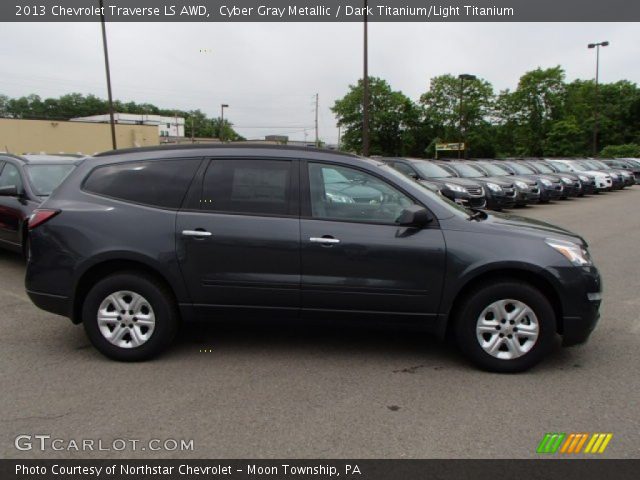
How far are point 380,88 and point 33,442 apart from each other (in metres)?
69.8

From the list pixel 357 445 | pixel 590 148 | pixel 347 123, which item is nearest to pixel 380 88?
pixel 347 123

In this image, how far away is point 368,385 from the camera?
3.91 metres

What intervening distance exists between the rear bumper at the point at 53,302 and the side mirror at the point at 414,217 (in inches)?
110

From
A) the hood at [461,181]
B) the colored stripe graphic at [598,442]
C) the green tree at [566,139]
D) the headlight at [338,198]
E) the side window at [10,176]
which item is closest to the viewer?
the colored stripe graphic at [598,442]

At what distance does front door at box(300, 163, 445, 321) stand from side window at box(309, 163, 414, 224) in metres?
0.01

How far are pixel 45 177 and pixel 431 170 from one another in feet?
34.2

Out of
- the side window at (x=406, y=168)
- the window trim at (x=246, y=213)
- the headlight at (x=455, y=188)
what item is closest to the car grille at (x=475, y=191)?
the headlight at (x=455, y=188)

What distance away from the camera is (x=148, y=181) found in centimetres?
448

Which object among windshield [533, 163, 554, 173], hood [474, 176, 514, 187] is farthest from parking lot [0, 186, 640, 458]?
windshield [533, 163, 554, 173]

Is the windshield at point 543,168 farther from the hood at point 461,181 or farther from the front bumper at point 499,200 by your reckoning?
the hood at point 461,181

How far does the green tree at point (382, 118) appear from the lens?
68.2 m

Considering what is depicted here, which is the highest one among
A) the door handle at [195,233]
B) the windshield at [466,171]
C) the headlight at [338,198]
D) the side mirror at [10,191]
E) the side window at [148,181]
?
the side window at [148,181]

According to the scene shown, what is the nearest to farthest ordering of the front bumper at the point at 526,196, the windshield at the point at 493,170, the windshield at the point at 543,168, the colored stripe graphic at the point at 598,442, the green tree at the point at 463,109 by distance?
the colored stripe graphic at the point at 598,442
the front bumper at the point at 526,196
the windshield at the point at 493,170
the windshield at the point at 543,168
the green tree at the point at 463,109

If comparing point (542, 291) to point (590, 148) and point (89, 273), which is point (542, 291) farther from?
point (590, 148)
